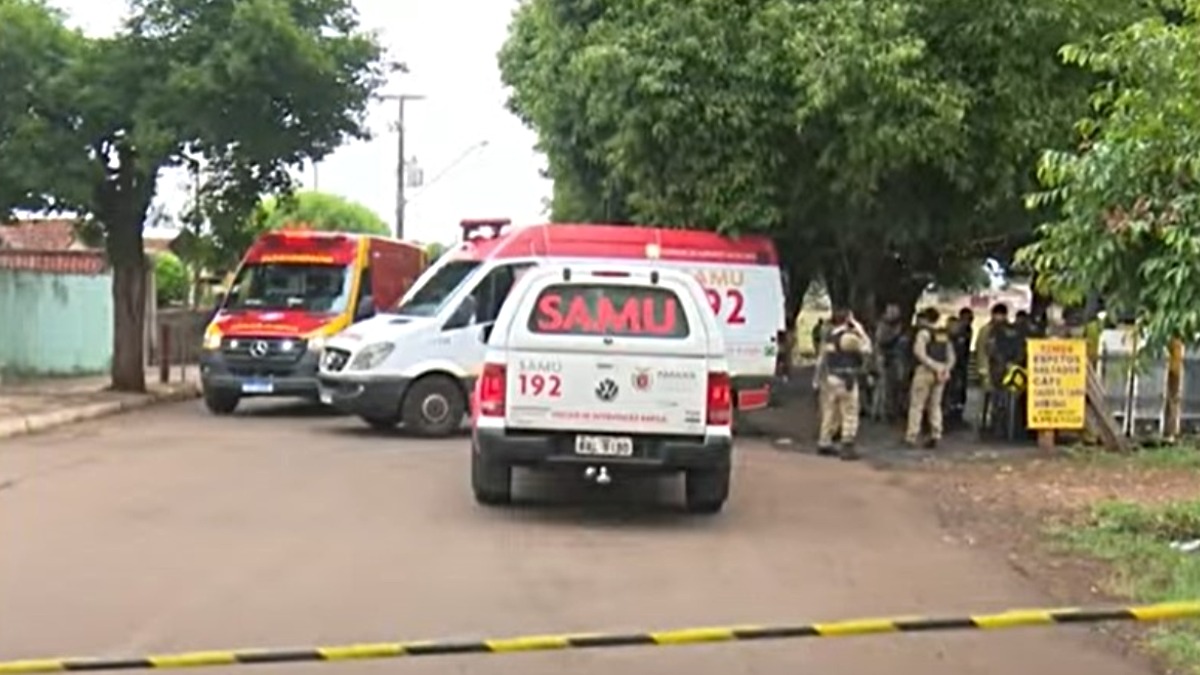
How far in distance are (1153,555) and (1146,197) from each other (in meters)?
2.51

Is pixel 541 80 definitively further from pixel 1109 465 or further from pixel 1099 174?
pixel 1099 174

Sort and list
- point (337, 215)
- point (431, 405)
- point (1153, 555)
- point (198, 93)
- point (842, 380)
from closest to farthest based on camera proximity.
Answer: point (1153, 555) → point (842, 380) → point (431, 405) → point (198, 93) → point (337, 215)

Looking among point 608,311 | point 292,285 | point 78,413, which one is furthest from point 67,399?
point 608,311

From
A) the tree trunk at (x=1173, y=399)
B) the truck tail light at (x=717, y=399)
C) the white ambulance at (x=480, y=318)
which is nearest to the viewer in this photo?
the truck tail light at (x=717, y=399)

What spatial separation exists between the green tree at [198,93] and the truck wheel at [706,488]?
11824 millimetres

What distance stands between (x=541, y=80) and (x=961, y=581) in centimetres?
1338

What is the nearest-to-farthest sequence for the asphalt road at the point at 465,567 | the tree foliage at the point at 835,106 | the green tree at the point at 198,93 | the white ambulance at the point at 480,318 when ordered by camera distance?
the asphalt road at the point at 465,567
the tree foliage at the point at 835,106
the white ambulance at the point at 480,318
the green tree at the point at 198,93

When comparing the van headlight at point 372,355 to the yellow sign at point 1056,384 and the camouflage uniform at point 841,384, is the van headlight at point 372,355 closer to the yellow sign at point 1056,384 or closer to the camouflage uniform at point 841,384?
the camouflage uniform at point 841,384

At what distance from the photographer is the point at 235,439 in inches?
712

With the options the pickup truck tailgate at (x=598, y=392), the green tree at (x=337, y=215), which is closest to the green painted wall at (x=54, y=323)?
the pickup truck tailgate at (x=598, y=392)

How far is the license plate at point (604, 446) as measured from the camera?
37.9 ft

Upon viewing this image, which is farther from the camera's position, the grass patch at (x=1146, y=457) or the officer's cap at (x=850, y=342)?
the officer's cap at (x=850, y=342)

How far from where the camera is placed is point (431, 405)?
61.2 feet

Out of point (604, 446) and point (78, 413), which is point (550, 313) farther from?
point (78, 413)
